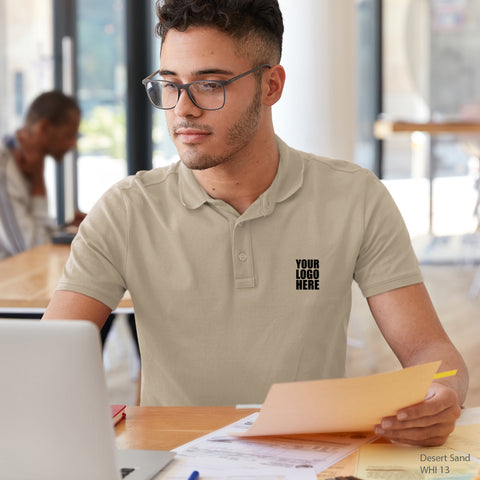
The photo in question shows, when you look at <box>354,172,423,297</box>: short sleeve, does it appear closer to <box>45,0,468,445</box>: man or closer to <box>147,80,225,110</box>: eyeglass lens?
<box>45,0,468,445</box>: man

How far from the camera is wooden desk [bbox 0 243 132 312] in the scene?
6.08 feet

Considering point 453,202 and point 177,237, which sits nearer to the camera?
point 177,237

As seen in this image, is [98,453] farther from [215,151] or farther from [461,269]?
[461,269]

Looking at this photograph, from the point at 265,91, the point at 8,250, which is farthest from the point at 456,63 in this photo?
the point at 265,91

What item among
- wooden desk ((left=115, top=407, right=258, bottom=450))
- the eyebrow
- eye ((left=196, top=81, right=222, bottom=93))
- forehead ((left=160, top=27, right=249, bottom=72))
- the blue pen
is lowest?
wooden desk ((left=115, top=407, right=258, bottom=450))

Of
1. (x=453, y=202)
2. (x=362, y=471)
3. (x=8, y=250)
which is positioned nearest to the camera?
(x=362, y=471)

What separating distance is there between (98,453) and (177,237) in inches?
26.0

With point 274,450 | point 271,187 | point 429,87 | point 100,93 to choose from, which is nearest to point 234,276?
point 271,187

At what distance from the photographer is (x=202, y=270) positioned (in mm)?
1364

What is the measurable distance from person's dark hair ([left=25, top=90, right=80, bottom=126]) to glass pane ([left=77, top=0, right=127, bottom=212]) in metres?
1.83

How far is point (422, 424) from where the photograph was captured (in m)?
0.99

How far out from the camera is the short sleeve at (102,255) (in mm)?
1320

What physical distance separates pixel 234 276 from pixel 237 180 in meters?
0.18

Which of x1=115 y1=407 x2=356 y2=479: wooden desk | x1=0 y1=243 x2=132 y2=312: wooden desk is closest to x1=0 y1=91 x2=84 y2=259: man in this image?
x1=0 y1=243 x2=132 y2=312: wooden desk
